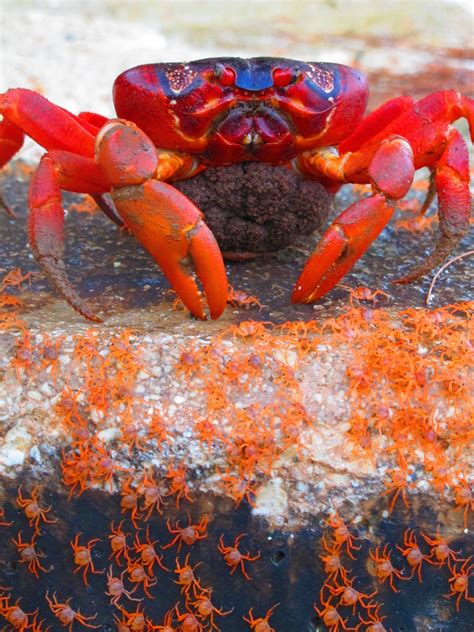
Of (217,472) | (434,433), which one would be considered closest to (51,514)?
(217,472)

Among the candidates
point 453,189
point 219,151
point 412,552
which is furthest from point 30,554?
point 453,189

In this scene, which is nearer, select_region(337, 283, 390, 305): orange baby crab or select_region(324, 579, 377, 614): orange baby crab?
select_region(324, 579, 377, 614): orange baby crab

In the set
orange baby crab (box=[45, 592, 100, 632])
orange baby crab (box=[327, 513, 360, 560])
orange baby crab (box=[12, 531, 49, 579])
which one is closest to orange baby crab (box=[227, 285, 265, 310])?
orange baby crab (box=[327, 513, 360, 560])

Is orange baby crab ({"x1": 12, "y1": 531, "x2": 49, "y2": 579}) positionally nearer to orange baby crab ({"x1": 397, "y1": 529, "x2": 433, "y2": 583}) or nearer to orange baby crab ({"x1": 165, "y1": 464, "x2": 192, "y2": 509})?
orange baby crab ({"x1": 165, "y1": 464, "x2": 192, "y2": 509})

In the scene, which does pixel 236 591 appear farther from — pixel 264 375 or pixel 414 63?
pixel 414 63

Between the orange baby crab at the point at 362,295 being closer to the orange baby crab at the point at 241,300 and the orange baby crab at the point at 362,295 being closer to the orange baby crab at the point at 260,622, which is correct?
the orange baby crab at the point at 241,300

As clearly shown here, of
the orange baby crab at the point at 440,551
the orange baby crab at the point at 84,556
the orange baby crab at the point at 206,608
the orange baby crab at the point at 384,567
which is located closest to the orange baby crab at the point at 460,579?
the orange baby crab at the point at 440,551
